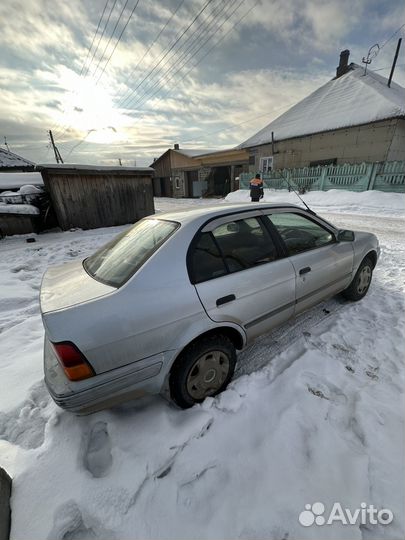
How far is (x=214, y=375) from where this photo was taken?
198 cm

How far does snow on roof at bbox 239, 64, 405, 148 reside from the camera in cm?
1263

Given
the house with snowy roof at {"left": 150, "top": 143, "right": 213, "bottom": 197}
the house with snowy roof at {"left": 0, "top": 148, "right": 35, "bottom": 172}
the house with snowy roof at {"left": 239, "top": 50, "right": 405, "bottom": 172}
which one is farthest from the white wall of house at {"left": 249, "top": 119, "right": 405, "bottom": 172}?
the house with snowy roof at {"left": 0, "top": 148, "right": 35, "bottom": 172}

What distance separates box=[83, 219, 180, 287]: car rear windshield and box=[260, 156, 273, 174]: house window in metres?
18.1

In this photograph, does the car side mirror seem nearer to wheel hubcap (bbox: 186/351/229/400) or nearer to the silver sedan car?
the silver sedan car

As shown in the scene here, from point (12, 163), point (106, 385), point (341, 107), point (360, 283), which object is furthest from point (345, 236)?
point (12, 163)

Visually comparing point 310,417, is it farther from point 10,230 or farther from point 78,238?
point 10,230

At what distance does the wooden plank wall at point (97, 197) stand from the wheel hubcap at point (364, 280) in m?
8.91

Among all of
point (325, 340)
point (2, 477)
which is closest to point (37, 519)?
point (2, 477)

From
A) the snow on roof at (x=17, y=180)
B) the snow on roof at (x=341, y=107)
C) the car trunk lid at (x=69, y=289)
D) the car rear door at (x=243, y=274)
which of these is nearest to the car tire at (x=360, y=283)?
the car rear door at (x=243, y=274)

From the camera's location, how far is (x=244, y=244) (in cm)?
232

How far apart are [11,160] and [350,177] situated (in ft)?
88.9

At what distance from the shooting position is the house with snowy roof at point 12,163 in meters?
20.1

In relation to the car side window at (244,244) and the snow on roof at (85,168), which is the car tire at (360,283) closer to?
the car side window at (244,244)

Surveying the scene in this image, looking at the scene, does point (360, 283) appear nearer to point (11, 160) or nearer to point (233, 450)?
point (233, 450)
